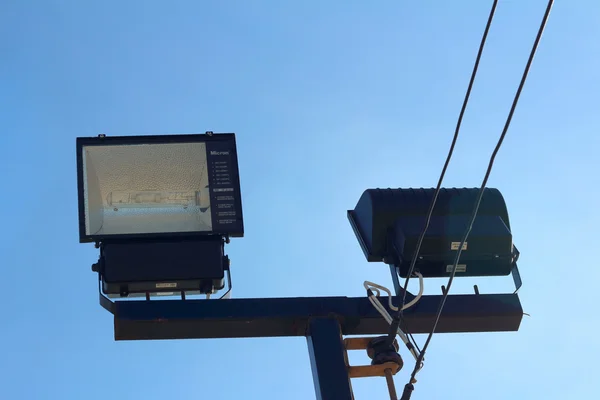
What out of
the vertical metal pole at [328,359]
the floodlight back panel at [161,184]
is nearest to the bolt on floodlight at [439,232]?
the vertical metal pole at [328,359]

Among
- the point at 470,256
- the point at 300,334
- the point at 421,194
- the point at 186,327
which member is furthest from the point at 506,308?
the point at 186,327

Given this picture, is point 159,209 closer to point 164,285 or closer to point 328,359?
point 164,285

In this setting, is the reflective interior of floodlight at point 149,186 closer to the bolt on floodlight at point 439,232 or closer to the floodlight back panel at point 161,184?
the floodlight back panel at point 161,184

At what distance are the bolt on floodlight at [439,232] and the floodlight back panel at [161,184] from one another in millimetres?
720

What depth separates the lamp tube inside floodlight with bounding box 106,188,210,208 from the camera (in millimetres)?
4867

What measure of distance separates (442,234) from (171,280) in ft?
4.01

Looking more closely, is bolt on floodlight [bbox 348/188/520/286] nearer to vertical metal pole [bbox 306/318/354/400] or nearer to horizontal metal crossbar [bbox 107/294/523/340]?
horizontal metal crossbar [bbox 107/294/523/340]

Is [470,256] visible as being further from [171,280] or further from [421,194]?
[171,280]

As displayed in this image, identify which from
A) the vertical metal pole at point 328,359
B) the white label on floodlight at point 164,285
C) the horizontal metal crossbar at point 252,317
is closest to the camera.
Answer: the vertical metal pole at point 328,359

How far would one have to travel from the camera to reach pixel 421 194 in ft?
14.6

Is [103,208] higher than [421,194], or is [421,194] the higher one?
[421,194]

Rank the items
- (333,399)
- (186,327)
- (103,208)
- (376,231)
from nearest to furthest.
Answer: (333,399), (186,327), (376,231), (103,208)

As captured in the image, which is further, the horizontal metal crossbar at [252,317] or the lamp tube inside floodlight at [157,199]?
the lamp tube inside floodlight at [157,199]

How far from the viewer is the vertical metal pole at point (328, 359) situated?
11.9 ft
